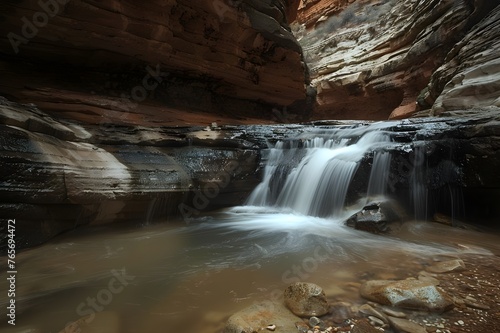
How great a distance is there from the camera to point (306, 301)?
197cm

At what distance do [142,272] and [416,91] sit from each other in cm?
1622

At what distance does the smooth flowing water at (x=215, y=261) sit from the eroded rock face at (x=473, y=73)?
3.90 m

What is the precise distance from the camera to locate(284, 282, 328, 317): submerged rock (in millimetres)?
A: 1912

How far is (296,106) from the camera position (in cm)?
1398

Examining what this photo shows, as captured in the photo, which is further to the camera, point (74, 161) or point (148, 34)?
point (148, 34)

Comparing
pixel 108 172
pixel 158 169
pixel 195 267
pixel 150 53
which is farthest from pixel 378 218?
pixel 150 53

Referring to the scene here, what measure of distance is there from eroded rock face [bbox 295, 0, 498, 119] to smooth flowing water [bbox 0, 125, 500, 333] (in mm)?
7807

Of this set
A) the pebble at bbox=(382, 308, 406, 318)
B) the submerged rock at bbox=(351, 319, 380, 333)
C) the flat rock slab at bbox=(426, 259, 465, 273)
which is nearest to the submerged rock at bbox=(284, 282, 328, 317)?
the submerged rock at bbox=(351, 319, 380, 333)

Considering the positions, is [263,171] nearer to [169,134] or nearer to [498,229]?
[169,134]

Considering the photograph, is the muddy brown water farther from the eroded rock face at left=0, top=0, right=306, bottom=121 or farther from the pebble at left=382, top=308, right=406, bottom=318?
the eroded rock face at left=0, top=0, right=306, bottom=121

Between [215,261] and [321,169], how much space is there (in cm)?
372

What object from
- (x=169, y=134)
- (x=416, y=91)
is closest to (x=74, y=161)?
(x=169, y=134)

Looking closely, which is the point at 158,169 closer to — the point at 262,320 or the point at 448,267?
the point at 262,320

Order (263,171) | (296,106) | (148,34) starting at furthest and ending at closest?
(296,106), (148,34), (263,171)
